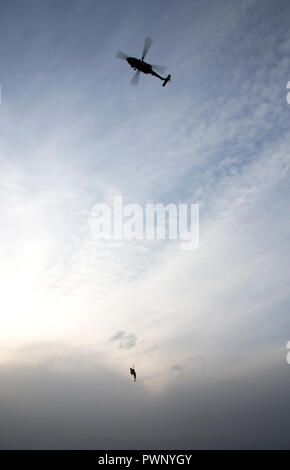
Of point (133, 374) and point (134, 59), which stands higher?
point (134, 59)
